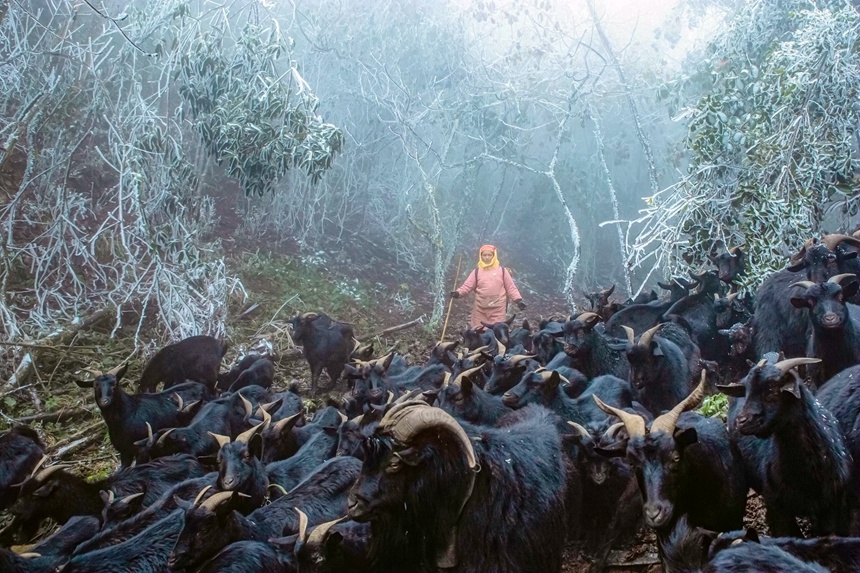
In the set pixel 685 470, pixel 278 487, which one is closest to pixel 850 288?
pixel 685 470

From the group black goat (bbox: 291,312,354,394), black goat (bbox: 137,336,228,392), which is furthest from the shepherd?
black goat (bbox: 137,336,228,392)

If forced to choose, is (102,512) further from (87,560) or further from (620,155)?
(620,155)

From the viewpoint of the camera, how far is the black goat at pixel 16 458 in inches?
203

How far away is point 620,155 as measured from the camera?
60.0 feet

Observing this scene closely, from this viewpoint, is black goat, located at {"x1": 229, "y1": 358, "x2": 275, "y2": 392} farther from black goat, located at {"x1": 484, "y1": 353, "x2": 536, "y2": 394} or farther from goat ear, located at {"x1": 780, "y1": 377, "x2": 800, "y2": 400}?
goat ear, located at {"x1": 780, "y1": 377, "x2": 800, "y2": 400}

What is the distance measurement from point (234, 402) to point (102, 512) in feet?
6.20

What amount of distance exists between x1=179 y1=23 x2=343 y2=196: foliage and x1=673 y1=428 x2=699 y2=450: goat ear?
7.25m

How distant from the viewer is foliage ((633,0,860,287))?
832cm

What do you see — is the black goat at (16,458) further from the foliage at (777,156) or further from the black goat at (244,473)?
the foliage at (777,156)

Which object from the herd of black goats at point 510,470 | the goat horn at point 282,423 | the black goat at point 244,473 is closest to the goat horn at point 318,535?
the herd of black goats at point 510,470

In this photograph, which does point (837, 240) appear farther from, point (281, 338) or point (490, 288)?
point (281, 338)

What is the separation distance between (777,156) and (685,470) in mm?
6824

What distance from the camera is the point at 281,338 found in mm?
10367

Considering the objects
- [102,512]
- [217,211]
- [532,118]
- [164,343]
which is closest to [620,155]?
[532,118]
